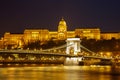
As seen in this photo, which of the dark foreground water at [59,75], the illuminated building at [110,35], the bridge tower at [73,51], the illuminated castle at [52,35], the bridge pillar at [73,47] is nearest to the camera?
the dark foreground water at [59,75]

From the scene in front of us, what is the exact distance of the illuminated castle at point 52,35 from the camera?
455ft

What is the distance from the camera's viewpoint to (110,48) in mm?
107000

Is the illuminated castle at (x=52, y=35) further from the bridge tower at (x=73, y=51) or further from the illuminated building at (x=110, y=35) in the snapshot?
the bridge tower at (x=73, y=51)

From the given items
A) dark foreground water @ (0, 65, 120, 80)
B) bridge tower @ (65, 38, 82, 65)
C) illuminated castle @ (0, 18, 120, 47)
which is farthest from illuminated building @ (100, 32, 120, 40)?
dark foreground water @ (0, 65, 120, 80)

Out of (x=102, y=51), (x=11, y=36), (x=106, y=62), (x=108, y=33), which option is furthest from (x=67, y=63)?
(x=11, y=36)

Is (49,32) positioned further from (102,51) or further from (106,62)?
(106,62)

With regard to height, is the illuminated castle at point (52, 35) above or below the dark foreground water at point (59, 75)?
above

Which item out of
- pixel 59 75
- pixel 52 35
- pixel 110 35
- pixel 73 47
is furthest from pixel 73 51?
pixel 52 35

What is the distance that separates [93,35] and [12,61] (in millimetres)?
56524

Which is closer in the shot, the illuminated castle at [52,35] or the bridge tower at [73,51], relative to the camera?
the bridge tower at [73,51]

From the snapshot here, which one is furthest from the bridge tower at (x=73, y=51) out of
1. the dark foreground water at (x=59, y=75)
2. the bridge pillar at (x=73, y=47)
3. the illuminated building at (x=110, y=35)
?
the illuminated building at (x=110, y=35)

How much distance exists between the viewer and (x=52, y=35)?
479 ft

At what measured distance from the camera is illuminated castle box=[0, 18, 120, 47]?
13862cm

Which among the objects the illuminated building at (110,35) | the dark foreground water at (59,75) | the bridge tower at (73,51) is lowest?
the dark foreground water at (59,75)
